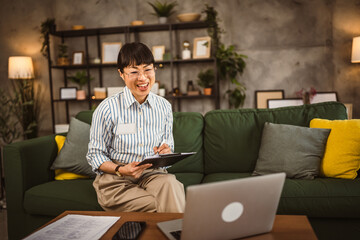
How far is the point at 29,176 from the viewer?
2.16m

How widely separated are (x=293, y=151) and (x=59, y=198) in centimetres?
155

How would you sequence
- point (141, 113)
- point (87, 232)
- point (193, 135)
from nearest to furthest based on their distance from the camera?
point (87, 232) < point (141, 113) < point (193, 135)

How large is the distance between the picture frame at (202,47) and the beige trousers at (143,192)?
2.75 metres

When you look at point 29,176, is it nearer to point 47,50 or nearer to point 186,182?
point 186,182

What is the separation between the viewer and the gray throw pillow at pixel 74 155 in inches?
90.4

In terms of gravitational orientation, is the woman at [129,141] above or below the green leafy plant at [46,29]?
below

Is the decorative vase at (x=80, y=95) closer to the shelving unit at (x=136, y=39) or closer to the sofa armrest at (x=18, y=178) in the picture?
the shelving unit at (x=136, y=39)

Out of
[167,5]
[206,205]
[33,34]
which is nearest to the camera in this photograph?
[206,205]

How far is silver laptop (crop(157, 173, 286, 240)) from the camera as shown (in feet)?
2.93

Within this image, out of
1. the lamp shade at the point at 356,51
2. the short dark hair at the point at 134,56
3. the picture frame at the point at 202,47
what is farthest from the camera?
the picture frame at the point at 202,47

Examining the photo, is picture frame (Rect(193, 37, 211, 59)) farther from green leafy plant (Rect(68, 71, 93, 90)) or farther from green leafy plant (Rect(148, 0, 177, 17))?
green leafy plant (Rect(68, 71, 93, 90))

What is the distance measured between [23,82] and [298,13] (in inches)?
160

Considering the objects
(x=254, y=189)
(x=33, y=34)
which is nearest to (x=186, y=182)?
(x=254, y=189)

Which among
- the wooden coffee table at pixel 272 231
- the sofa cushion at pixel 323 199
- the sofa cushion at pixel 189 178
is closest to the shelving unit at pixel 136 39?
the sofa cushion at pixel 189 178
